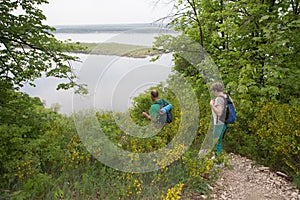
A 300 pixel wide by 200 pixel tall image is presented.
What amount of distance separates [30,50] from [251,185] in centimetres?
472

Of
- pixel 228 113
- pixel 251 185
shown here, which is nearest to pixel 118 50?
pixel 228 113

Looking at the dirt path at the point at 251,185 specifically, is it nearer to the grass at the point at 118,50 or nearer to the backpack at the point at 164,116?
the backpack at the point at 164,116

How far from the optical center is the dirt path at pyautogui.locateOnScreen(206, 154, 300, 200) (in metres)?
5.24

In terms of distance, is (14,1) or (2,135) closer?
(2,135)

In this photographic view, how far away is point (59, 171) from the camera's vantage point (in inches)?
203

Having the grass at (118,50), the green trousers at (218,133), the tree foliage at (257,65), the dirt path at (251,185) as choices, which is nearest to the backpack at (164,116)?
the green trousers at (218,133)

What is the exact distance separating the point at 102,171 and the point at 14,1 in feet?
10.2

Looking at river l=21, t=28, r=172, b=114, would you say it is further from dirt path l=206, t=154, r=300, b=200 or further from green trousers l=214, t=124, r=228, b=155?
dirt path l=206, t=154, r=300, b=200

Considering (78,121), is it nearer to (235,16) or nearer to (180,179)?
(180,179)

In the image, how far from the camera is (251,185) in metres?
5.64

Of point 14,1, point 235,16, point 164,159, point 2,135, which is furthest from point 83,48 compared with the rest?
point 235,16

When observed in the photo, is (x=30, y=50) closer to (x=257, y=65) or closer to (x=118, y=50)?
(x=118, y=50)

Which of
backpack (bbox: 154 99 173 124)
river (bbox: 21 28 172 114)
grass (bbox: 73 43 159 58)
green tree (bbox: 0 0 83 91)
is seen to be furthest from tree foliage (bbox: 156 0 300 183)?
green tree (bbox: 0 0 83 91)

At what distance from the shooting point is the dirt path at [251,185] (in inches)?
206
